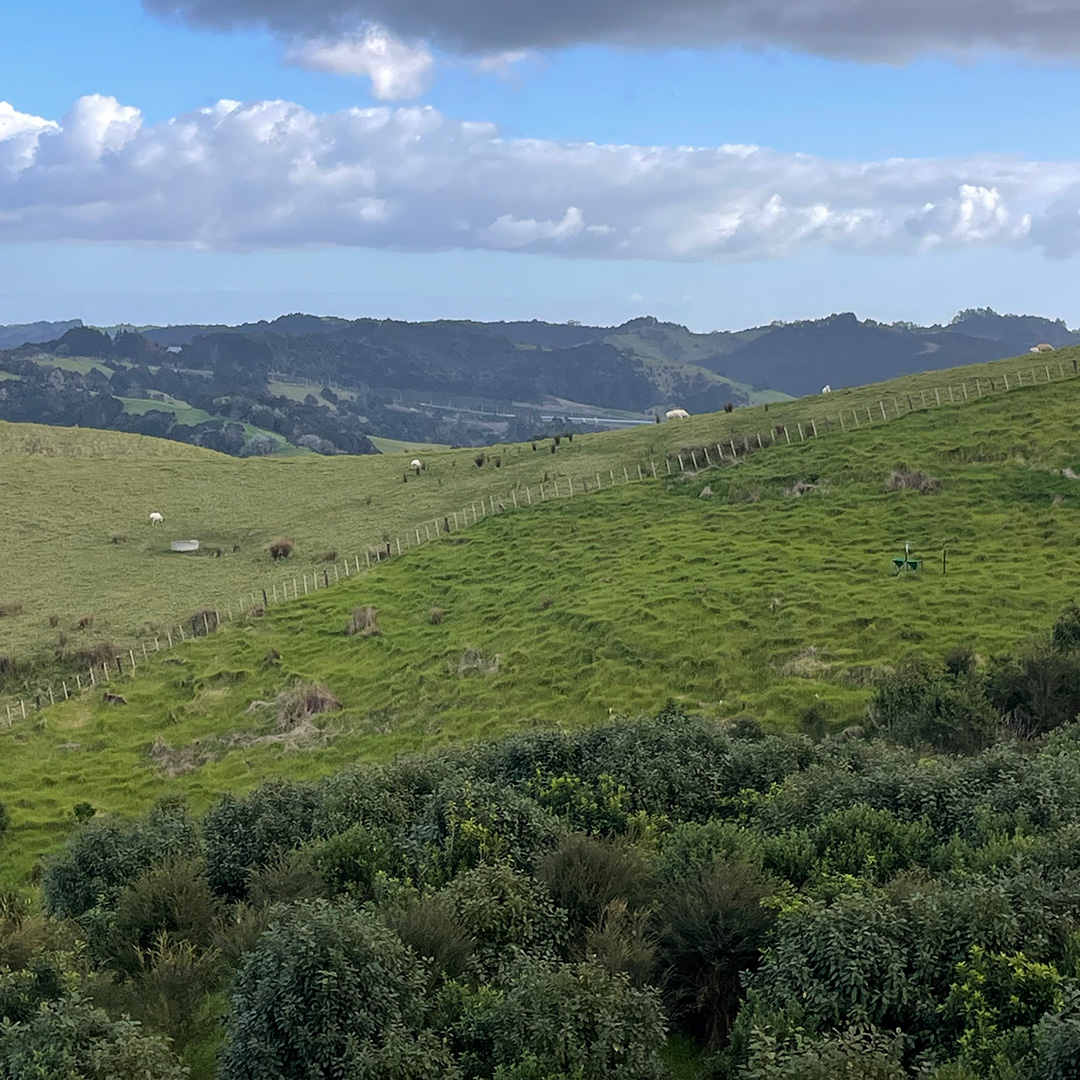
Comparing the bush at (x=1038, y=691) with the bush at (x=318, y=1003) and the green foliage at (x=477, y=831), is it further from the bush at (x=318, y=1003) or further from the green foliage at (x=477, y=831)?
the bush at (x=318, y=1003)

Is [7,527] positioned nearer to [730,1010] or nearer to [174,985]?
[174,985]

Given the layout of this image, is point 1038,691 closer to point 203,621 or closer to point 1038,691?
point 1038,691

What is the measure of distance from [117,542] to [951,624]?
173 feet

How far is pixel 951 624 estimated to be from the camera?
41281 millimetres

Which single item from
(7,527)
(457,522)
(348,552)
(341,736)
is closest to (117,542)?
(7,527)

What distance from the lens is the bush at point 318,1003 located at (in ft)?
50.4

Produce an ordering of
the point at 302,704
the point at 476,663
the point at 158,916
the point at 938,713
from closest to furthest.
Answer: the point at 158,916 → the point at 938,713 → the point at 302,704 → the point at 476,663

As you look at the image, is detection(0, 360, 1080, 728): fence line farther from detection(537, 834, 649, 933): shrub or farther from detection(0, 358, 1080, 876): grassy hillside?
detection(537, 834, 649, 933): shrub

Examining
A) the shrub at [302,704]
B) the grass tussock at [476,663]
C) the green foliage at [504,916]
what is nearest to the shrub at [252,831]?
the green foliage at [504,916]

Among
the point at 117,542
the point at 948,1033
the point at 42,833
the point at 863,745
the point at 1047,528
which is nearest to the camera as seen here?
the point at 948,1033

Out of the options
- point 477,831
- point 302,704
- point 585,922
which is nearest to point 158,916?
point 477,831

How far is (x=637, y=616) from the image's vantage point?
46.9 m

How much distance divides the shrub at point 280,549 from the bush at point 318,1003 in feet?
169

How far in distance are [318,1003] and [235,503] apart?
69.7 m
